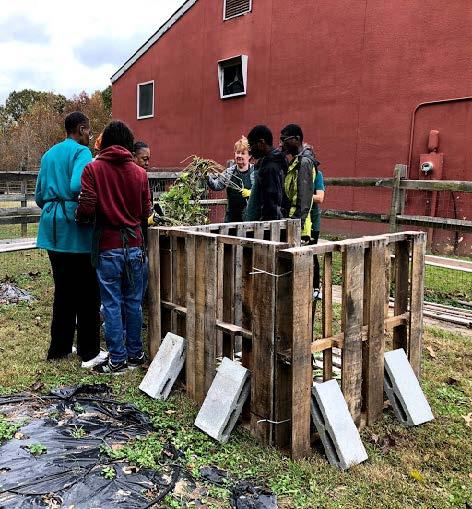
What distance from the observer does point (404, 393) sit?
3.58 metres

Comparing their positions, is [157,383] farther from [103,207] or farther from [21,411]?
[103,207]

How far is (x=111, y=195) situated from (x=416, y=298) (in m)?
2.37

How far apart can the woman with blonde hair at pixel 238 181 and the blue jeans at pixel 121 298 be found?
5.69ft

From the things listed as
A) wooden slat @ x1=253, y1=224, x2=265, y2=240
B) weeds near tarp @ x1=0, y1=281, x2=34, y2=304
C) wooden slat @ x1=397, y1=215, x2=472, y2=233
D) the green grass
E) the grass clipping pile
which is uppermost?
the grass clipping pile

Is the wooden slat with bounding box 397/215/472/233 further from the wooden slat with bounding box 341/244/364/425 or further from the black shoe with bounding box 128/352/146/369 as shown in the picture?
the black shoe with bounding box 128/352/146/369

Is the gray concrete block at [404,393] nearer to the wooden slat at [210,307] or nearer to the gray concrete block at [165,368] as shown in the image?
the wooden slat at [210,307]

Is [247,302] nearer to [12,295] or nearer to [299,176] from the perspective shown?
[299,176]

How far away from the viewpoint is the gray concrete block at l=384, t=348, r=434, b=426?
356 cm

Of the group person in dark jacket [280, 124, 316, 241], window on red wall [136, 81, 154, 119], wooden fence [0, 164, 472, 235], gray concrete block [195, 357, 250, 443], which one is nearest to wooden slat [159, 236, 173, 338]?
gray concrete block [195, 357, 250, 443]

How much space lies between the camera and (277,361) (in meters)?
3.13

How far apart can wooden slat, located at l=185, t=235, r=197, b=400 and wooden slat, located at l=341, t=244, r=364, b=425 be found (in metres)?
1.06

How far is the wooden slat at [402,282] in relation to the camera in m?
3.86

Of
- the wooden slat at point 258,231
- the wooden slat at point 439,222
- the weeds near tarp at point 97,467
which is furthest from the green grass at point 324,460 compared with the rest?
the wooden slat at point 439,222

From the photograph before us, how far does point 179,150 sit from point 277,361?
48.9 ft
